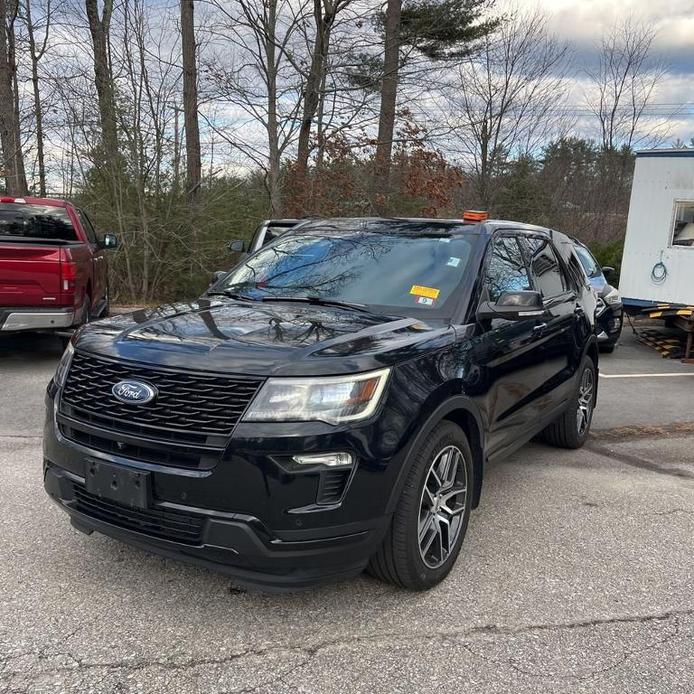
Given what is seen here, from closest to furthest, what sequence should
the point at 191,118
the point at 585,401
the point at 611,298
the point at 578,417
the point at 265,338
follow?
the point at 265,338 < the point at 578,417 < the point at 585,401 < the point at 611,298 < the point at 191,118

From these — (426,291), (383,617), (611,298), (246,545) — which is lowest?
(383,617)

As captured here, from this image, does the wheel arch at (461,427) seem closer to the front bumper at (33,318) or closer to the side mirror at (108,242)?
the front bumper at (33,318)

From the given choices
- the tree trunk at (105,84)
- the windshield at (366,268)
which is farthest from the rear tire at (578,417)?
the tree trunk at (105,84)

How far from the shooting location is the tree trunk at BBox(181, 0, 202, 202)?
1405cm

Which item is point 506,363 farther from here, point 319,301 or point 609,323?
point 609,323

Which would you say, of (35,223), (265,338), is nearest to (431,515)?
(265,338)

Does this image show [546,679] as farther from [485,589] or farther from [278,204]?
[278,204]

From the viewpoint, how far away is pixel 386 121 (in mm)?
16234

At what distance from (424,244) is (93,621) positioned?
8.95 feet

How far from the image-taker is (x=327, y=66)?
15344 mm

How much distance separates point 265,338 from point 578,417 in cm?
357

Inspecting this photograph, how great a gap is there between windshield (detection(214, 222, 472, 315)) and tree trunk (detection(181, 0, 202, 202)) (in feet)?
33.3

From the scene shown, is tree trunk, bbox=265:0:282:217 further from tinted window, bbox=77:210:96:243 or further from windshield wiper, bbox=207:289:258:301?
windshield wiper, bbox=207:289:258:301

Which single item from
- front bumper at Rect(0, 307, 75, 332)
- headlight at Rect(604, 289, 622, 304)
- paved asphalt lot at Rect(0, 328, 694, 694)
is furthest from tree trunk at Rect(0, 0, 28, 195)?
paved asphalt lot at Rect(0, 328, 694, 694)
